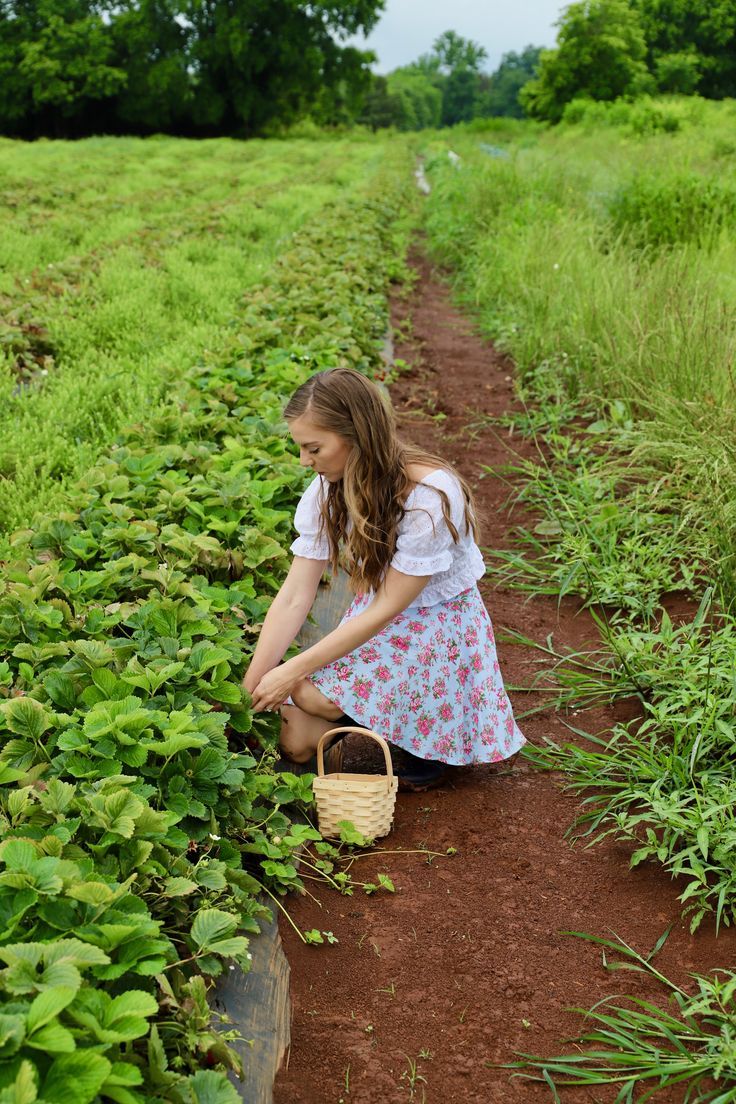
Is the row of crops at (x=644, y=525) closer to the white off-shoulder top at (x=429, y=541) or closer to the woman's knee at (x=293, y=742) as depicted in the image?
the white off-shoulder top at (x=429, y=541)

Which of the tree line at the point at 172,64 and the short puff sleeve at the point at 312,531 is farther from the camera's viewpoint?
the tree line at the point at 172,64

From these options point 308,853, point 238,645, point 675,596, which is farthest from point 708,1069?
point 675,596

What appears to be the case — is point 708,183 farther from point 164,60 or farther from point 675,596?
point 164,60

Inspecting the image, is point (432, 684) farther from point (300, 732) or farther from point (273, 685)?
point (273, 685)

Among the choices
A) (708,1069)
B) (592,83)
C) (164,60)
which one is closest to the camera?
(708,1069)

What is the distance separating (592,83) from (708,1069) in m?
47.6

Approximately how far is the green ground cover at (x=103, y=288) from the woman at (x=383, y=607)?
1476mm

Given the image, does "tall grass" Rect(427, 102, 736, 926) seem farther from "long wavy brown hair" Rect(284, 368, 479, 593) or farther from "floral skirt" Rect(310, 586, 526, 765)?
"long wavy brown hair" Rect(284, 368, 479, 593)

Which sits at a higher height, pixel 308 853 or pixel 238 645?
pixel 238 645

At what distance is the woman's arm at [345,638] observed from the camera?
2.87 metres

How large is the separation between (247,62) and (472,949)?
42.0 meters

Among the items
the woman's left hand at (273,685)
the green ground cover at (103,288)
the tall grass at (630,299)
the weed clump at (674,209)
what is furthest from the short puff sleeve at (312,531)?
the weed clump at (674,209)

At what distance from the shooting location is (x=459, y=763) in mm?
3172

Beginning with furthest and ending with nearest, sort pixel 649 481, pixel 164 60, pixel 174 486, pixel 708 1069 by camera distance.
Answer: pixel 164 60, pixel 649 481, pixel 174 486, pixel 708 1069
